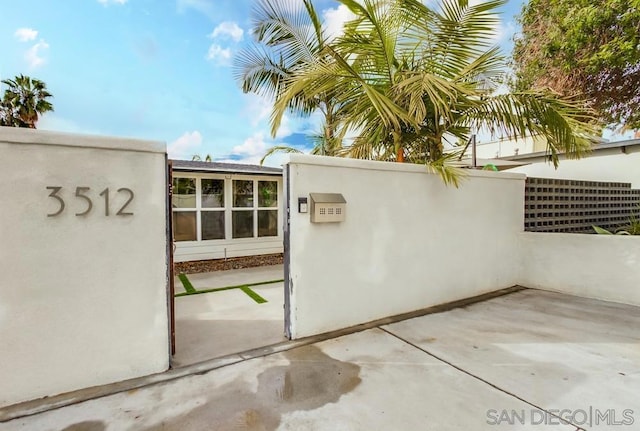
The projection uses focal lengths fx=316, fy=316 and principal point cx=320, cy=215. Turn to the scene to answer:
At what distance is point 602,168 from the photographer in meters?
9.45

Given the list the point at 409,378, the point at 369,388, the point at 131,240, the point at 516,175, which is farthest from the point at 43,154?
the point at 516,175

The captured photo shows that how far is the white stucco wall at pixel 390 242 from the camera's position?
3754 millimetres

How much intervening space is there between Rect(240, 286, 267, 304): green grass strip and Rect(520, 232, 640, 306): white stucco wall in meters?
5.06

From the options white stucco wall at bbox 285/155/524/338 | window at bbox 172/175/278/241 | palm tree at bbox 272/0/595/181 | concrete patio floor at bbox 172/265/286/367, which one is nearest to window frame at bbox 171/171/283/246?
window at bbox 172/175/278/241

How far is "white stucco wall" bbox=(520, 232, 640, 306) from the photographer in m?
5.11

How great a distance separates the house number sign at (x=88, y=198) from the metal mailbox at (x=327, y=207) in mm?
1830

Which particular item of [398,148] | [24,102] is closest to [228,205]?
[398,148]

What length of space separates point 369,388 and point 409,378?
423 mm

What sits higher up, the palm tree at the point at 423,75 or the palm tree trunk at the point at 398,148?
the palm tree at the point at 423,75

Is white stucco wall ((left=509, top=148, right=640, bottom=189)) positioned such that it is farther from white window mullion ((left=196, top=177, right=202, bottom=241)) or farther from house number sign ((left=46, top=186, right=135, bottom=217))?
house number sign ((left=46, top=186, right=135, bottom=217))

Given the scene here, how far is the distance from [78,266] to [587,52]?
1010cm

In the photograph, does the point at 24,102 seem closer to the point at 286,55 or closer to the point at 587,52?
the point at 286,55

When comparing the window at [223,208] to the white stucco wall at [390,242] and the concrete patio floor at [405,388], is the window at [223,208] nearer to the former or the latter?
the white stucco wall at [390,242]

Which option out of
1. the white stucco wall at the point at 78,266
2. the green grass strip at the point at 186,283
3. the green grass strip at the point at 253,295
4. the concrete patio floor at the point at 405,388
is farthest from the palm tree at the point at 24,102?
the concrete patio floor at the point at 405,388
